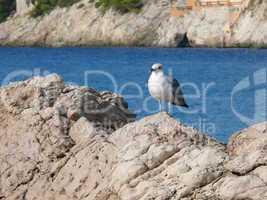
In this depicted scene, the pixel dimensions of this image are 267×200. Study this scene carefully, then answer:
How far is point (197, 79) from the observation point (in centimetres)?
4631

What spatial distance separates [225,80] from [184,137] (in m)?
34.4

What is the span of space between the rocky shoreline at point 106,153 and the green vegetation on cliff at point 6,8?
322 ft

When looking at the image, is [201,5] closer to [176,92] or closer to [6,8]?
[6,8]

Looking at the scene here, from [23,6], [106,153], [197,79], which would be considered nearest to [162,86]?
[106,153]

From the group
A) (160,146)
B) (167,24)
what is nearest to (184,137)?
(160,146)

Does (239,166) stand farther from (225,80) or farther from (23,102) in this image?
(225,80)

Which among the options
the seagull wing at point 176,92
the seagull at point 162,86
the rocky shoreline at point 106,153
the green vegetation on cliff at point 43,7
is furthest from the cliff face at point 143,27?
the rocky shoreline at point 106,153

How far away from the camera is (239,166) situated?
9.75 metres

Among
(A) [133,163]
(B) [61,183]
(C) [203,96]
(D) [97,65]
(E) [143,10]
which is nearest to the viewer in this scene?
(A) [133,163]

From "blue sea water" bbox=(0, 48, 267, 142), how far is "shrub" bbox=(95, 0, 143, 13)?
252 inches

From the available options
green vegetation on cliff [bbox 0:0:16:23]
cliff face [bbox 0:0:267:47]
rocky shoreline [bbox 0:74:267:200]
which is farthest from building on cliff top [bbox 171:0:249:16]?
rocky shoreline [bbox 0:74:267:200]

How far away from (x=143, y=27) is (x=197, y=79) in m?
41.9

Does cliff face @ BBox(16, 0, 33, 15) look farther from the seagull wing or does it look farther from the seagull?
the seagull

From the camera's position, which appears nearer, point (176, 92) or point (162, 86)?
point (162, 86)
